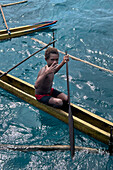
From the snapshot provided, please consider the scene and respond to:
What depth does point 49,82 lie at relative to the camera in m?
4.67

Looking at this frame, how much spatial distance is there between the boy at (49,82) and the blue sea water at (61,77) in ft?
1.93

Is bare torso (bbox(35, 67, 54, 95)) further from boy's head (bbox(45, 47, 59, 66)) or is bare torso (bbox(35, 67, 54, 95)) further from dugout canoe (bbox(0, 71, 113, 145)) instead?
dugout canoe (bbox(0, 71, 113, 145))

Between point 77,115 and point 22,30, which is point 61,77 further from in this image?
point 22,30

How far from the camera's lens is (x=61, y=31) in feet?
32.3

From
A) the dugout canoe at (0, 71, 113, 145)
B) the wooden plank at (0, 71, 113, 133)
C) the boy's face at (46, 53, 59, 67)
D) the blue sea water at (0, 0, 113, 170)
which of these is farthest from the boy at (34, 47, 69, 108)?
the blue sea water at (0, 0, 113, 170)

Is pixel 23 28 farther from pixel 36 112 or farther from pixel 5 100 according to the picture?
pixel 36 112

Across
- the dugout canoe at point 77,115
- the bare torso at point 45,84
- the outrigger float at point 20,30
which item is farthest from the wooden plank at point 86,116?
the outrigger float at point 20,30

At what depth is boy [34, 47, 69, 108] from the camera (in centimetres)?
440

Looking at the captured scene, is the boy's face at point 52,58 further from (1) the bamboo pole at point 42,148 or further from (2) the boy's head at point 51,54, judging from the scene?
(1) the bamboo pole at point 42,148

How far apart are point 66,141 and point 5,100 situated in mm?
2292

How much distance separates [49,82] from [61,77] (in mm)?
2333

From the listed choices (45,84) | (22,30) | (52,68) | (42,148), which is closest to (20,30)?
(22,30)

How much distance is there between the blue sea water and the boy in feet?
1.93

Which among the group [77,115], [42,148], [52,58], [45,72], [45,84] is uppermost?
[52,58]
